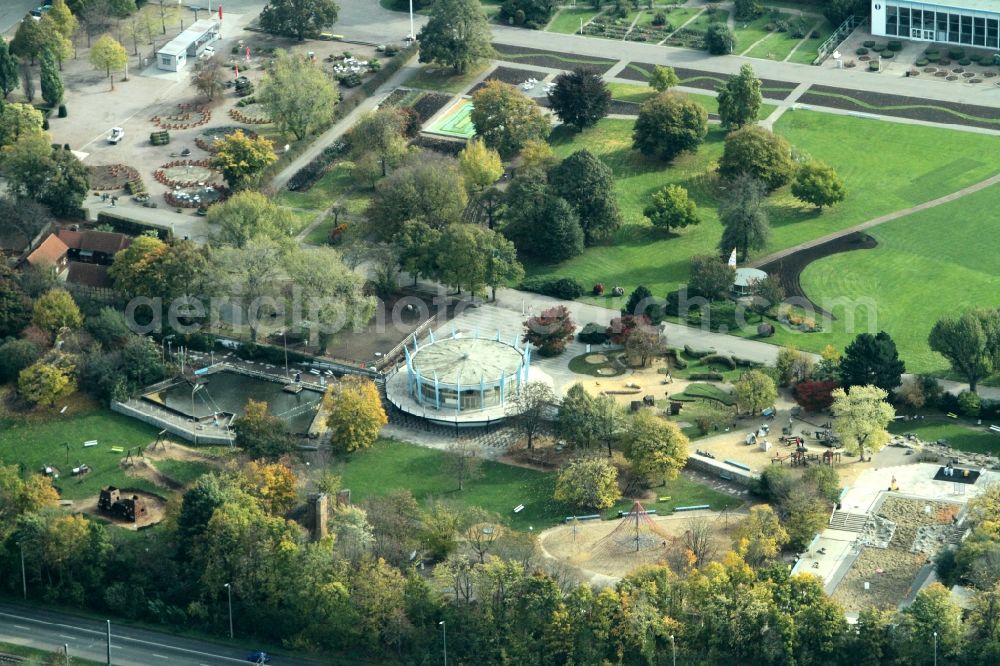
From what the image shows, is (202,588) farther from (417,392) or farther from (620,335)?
(620,335)

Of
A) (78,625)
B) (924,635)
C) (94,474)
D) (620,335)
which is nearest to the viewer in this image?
(924,635)

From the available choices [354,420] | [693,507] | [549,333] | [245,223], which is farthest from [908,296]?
[245,223]

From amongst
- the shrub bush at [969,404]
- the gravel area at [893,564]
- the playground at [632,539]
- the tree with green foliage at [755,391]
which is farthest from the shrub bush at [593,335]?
the gravel area at [893,564]

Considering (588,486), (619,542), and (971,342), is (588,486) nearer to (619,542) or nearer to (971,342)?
(619,542)

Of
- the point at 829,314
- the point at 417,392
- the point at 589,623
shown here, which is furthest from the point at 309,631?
the point at 829,314

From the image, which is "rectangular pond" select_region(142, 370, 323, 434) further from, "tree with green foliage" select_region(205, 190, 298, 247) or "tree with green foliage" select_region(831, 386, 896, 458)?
"tree with green foliage" select_region(831, 386, 896, 458)

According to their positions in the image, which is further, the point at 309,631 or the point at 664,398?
the point at 664,398

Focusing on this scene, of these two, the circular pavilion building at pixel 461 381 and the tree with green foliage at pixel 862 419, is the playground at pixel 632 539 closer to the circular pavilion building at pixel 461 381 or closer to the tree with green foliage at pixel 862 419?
the tree with green foliage at pixel 862 419

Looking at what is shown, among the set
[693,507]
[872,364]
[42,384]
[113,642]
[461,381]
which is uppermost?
[42,384]
